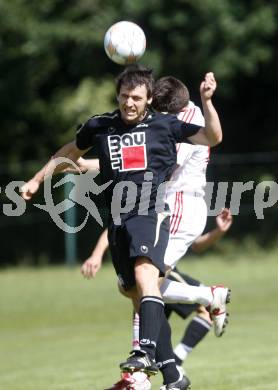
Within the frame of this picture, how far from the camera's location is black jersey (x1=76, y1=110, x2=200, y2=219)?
653cm

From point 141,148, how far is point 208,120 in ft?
1.74

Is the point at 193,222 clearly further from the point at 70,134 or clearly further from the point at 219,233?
the point at 70,134

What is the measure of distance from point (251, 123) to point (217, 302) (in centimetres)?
1918

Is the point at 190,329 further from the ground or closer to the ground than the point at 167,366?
closer to the ground

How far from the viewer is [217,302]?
7094mm

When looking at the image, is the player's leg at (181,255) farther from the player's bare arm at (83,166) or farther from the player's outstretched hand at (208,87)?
the player's outstretched hand at (208,87)

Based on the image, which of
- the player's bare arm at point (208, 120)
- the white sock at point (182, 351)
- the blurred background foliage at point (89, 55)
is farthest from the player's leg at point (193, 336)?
the blurred background foliage at point (89, 55)

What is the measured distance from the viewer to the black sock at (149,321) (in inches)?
247

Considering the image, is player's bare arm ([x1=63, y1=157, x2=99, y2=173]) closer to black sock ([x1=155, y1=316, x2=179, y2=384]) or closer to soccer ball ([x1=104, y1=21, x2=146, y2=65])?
soccer ball ([x1=104, y1=21, x2=146, y2=65])

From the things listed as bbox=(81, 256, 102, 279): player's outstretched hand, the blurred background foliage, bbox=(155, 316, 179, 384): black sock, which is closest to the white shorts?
bbox=(81, 256, 102, 279): player's outstretched hand

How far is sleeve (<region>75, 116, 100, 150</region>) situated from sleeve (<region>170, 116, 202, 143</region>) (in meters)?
0.50

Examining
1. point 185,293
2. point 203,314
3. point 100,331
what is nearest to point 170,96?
point 185,293

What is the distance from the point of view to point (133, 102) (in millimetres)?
6504

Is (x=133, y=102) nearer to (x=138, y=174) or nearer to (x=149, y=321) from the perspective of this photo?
(x=138, y=174)
